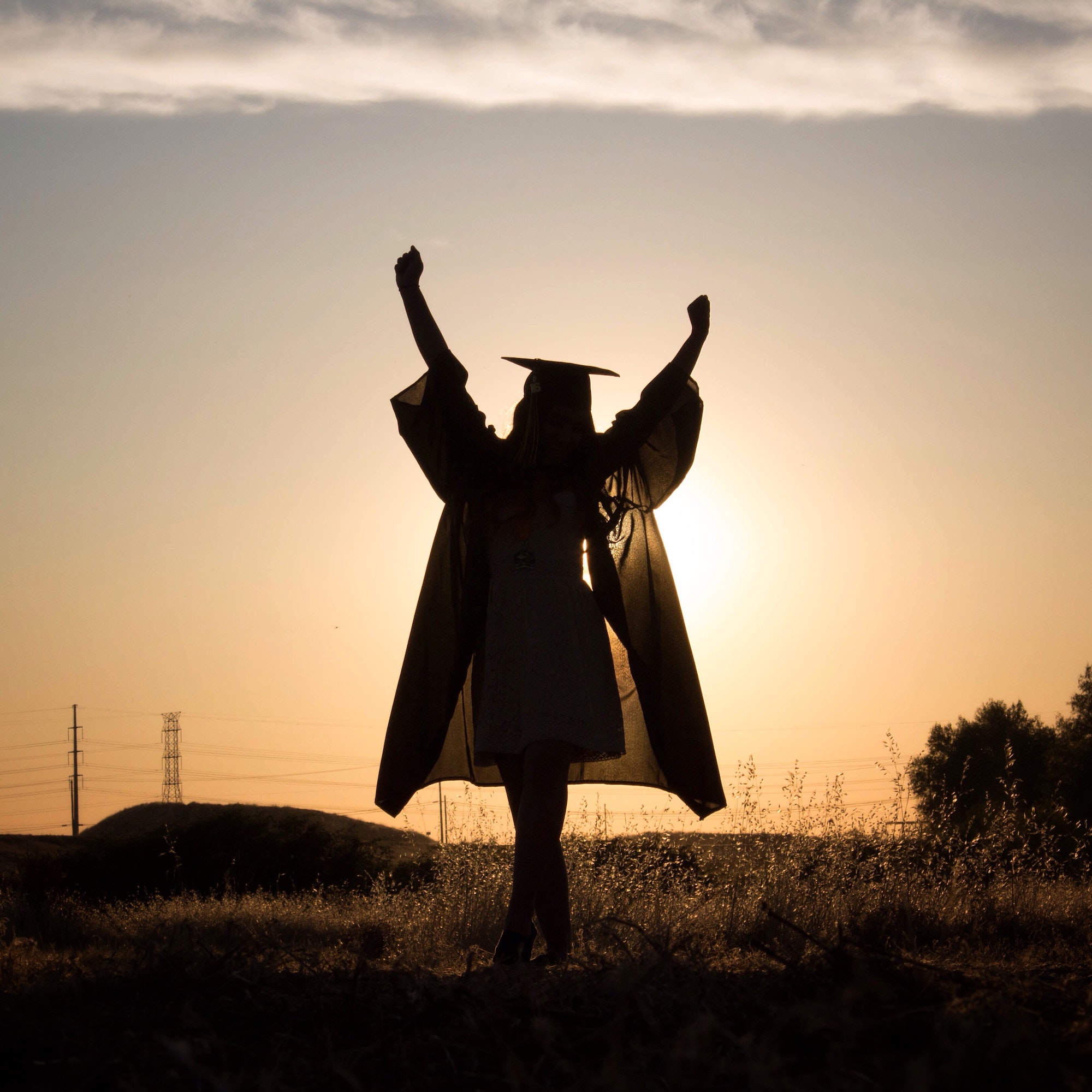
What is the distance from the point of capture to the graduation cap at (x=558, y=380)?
4152 mm

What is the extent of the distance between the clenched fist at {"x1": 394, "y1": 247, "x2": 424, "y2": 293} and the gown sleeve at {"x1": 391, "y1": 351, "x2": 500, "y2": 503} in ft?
0.99

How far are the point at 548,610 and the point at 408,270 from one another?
1348mm

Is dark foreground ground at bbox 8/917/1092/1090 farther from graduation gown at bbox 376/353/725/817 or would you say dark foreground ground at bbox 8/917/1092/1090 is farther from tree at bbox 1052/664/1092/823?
tree at bbox 1052/664/1092/823

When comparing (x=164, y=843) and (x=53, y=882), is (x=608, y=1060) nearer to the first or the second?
(x=53, y=882)

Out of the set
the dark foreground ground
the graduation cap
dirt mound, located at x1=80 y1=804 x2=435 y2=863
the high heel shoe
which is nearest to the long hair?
the graduation cap

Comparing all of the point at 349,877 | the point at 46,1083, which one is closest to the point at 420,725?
the point at 46,1083

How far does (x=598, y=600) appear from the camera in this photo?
420 centimetres

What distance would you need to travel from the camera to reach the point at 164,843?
18.7 m

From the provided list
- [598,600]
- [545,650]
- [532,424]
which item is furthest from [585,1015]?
[532,424]

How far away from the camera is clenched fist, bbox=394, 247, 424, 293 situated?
4164mm

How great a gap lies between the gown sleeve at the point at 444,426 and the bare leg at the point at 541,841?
1.06 meters

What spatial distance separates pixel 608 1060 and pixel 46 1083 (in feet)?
3.29

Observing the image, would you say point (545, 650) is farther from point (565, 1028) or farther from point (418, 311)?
point (565, 1028)

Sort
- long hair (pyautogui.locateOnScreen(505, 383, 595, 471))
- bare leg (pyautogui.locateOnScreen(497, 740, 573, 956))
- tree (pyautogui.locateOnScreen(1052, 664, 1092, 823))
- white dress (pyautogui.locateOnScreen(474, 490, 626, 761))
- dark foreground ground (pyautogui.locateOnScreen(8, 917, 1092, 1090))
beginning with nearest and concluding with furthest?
dark foreground ground (pyautogui.locateOnScreen(8, 917, 1092, 1090)), bare leg (pyautogui.locateOnScreen(497, 740, 573, 956)), white dress (pyautogui.locateOnScreen(474, 490, 626, 761)), long hair (pyautogui.locateOnScreen(505, 383, 595, 471)), tree (pyautogui.locateOnScreen(1052, 664, 1092, 823))
